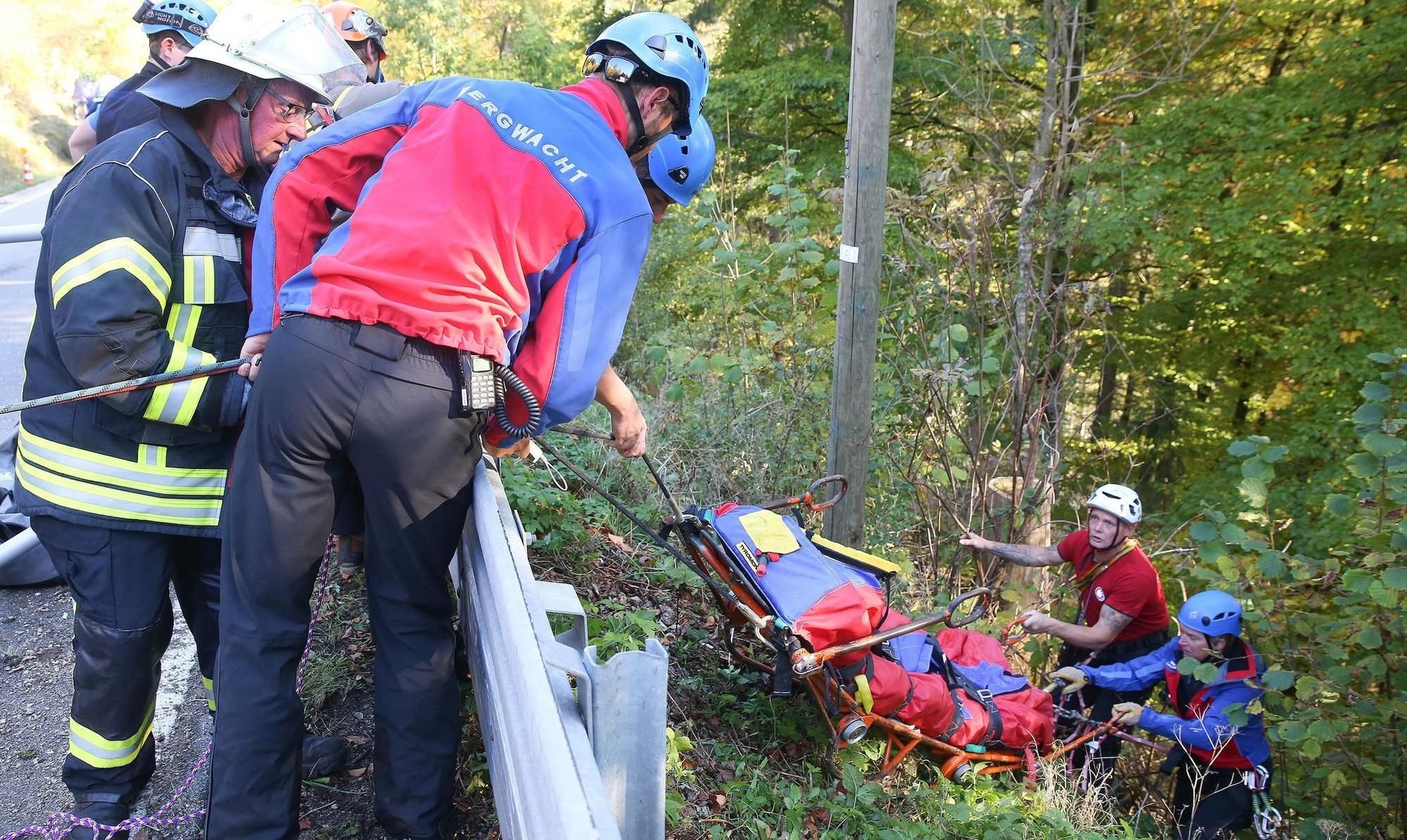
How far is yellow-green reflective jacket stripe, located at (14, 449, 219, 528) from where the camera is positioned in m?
2.47

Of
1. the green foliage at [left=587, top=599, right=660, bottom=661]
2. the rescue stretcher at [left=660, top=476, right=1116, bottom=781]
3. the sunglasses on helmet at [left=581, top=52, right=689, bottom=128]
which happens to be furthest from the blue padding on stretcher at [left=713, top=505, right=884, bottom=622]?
the sunglasses on helmet at [left=581, top=52, right=689, bottom=128]

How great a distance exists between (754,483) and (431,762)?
396 cm

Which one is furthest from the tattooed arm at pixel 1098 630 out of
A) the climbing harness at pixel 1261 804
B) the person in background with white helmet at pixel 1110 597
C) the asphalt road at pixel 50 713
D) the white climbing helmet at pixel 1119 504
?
the asphalt road at pixel 50 713

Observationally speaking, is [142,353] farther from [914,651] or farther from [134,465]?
[914,651]

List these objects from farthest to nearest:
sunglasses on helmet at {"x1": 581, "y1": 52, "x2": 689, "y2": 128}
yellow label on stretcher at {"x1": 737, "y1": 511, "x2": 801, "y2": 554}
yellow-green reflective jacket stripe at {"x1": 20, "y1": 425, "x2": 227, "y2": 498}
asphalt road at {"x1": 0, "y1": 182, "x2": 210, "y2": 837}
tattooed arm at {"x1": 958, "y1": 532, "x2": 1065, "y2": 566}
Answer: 1. tattooed arm at {"x1": 958, "y1": 532, "x2": 1065, "y2": 566}
2. yellow label on stretcher at {"x1": 737, "y1": 511, "x2": 801, "y2": 554}
3. asphalt road at {"x1": 0, "y1": 182, "x2": 210, "y2": 837}
4. sunglasses on helmet at {"x1": 581, "y1": 52, "x2": 689, "y2": 128}
5. yellow-green reflective jacket stripe at {"x1": 20, "y1": 425, "x2": 227, "y2": 498}

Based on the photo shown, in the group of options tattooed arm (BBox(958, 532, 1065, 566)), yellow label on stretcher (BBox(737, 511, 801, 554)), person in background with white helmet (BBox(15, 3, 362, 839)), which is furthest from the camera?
tattooed arm (BBox(958, 532, 1065, 566))

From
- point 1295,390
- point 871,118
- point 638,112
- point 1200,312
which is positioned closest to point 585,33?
point 1200,312

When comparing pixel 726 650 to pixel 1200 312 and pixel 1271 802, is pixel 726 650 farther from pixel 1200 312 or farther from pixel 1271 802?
pixel 1200 312

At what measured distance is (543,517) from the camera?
4375mm

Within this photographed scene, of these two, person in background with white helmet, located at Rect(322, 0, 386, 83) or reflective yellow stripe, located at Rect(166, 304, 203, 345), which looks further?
person in background with white helmet, located at Rect(322, 0, 386, 83)

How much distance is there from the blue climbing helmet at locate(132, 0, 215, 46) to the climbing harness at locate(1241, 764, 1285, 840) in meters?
6.33

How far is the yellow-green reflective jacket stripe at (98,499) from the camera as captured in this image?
2473mm

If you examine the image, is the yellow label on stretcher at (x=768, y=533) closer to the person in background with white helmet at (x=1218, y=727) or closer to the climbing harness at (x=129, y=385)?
the climbing harness at (x=129, y=385)

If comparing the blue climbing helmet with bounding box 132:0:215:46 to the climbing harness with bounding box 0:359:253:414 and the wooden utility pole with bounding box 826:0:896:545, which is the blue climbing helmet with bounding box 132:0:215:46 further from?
the wooden utility pole with bounding box 826:0:896:545
